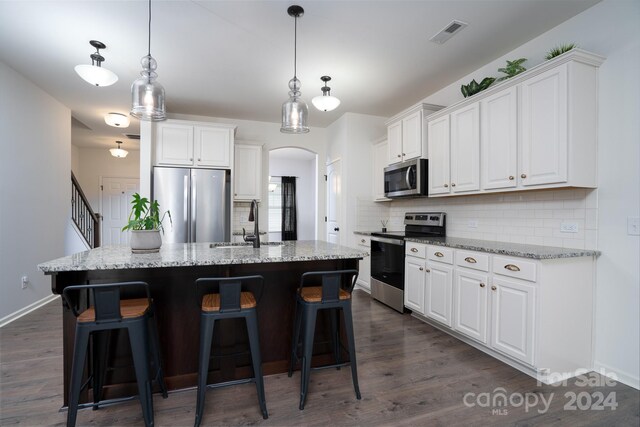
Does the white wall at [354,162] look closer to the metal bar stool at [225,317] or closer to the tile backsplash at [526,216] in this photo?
the tile backsplash at [526,216]

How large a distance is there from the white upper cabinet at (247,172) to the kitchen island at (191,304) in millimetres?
2653

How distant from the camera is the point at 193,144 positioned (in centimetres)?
438

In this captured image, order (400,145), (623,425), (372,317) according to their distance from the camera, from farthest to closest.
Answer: (400,145) < (372,317) < (623,425)

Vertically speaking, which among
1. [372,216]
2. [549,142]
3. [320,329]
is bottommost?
[320,329]

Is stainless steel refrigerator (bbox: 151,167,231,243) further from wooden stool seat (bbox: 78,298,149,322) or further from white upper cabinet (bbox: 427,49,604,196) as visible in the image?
white upper cabinet (bbox: 427,49,604,196)

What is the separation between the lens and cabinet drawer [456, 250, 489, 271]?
2518 millimetres

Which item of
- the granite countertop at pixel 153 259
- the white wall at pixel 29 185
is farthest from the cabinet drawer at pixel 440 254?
the white wall at pixel 29 185

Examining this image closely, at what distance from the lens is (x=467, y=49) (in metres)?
2.96

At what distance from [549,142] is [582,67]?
0.56 meters

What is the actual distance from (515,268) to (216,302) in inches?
84.2

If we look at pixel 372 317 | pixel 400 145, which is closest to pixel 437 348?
pixel 372 317

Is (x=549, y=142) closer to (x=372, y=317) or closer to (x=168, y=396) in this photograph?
(x=372, y=317)

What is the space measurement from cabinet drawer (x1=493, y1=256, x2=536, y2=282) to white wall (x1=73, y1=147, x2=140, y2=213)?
778 centimetres

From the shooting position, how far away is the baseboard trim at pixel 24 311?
10.8 feet
